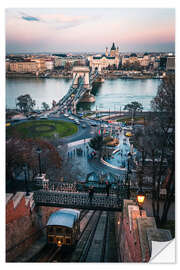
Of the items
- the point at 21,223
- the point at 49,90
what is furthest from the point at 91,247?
the point at 49,90

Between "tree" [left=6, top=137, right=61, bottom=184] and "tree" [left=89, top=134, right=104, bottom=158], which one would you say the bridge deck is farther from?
"tree" [left=89, top=134, right=104, bottom=158]

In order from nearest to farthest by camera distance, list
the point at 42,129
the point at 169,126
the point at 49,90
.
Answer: the point at 169,126 → the point at 42,129 → the point at 49,90

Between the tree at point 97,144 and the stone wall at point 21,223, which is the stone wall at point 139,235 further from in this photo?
the tree at point 97,144

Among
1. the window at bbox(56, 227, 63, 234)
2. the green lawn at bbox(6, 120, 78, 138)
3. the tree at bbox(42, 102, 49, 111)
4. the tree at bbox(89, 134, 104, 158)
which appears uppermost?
the tree at bbox(42, 102, 49, 111)

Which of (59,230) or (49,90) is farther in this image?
(49,90)

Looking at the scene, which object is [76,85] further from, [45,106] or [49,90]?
[45,106]

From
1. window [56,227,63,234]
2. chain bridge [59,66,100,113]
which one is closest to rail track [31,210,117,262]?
window [56,227,63,234]
